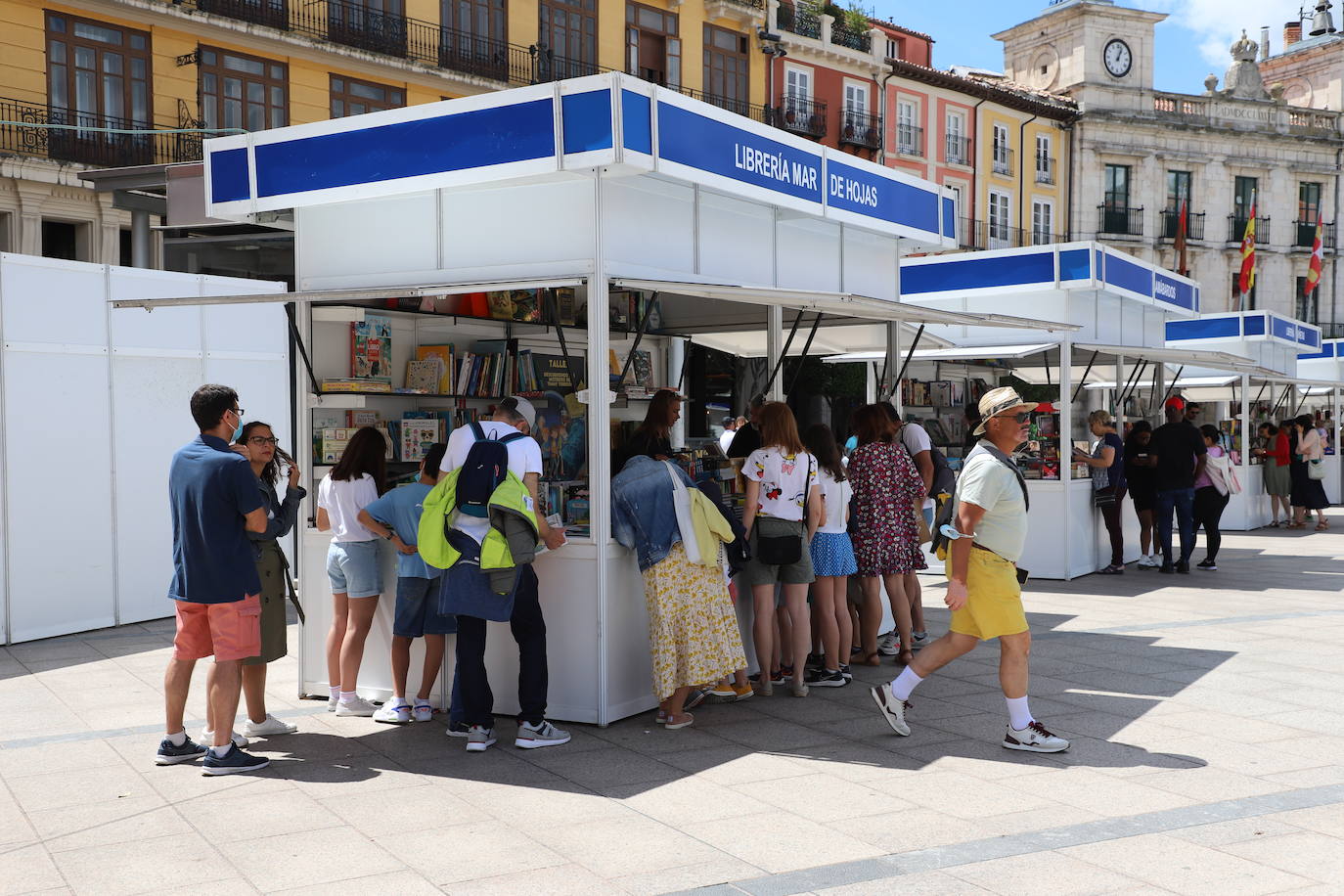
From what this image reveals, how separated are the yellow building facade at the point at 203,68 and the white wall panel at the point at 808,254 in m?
10.4

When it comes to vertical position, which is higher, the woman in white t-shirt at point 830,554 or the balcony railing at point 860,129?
the balcony railing at point 860,129

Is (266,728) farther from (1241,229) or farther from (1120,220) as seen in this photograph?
(1241,229)

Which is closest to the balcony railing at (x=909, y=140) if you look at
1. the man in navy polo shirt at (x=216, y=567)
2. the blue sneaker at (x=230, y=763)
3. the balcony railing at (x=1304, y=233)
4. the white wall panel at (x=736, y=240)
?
the balcony railing at (x=1304, y=233)

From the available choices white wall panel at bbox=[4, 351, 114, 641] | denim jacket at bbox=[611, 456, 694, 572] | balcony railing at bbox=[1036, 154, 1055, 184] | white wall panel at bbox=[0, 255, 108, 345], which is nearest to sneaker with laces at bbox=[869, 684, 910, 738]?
denim jacket at bbox=[611, 456, 694, 572]

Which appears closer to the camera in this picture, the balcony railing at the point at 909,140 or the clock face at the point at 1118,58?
the balcony railing at the point at 909,140

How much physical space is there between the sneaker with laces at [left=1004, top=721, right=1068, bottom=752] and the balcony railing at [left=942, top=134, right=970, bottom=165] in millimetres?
33246

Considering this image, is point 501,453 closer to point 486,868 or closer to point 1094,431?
point 486,868

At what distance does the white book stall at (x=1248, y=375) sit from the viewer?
61.5ft

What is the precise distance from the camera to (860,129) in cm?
3403

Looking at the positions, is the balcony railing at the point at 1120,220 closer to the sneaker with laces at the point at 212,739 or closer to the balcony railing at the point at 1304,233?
the balcony railing at the point at 1304,233

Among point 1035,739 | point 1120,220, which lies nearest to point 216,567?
point 1035,739

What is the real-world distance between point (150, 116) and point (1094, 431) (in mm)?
15246

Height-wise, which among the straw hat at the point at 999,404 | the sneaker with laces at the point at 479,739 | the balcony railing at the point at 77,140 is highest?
the balcony railing at the point at 77,140

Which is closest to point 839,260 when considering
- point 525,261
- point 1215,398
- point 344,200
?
point 525,261
